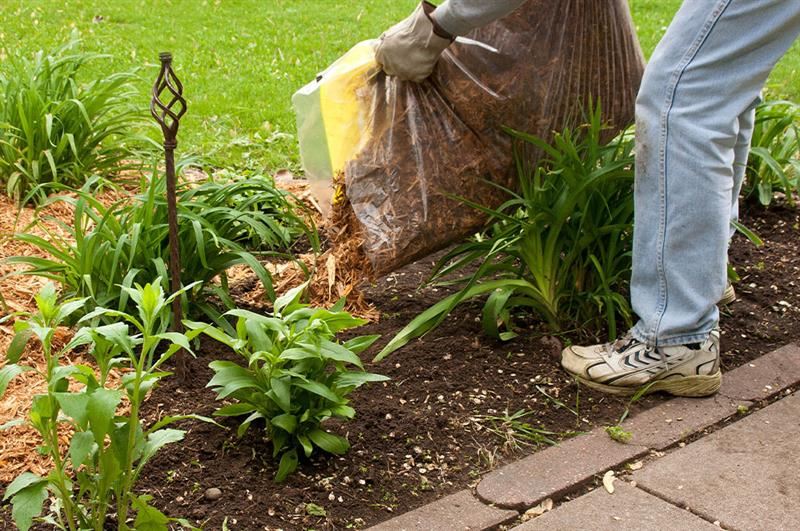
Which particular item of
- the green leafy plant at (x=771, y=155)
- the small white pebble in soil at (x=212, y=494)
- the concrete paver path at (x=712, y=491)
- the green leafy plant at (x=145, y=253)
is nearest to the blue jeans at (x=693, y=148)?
the concrete paver path at (x=712, y=491)

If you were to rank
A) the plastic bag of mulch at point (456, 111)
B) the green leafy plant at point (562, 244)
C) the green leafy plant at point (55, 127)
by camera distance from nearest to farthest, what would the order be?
the green leafy plant at point (562, 244), the plastic bag of mulch at point (456, 111), the green leafy plant at point (55, 127)

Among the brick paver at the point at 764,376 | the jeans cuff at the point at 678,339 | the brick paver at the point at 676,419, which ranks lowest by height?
the brick paver at the point at 764,376

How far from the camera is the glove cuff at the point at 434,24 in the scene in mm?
3047

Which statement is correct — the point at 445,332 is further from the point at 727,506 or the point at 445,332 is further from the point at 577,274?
the point at 727,506

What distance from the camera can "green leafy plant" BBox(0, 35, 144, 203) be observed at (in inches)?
166

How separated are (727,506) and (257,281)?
1818 mm

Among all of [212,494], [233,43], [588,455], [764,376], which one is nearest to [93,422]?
[212,494]

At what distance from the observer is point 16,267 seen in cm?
362

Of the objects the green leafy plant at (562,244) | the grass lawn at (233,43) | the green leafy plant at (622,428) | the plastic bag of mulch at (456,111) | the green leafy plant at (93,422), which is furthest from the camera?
the grass lawn at (233,43)

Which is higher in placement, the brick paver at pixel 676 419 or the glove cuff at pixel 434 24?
the glove cuff at pixel 434 24

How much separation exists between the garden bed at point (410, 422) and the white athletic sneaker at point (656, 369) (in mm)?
47

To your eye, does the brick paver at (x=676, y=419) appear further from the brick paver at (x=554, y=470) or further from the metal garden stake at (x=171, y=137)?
the metal garden stake at (x=171, y=137)

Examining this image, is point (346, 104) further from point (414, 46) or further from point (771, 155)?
point (771, 155)

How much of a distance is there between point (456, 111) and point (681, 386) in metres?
1.07
